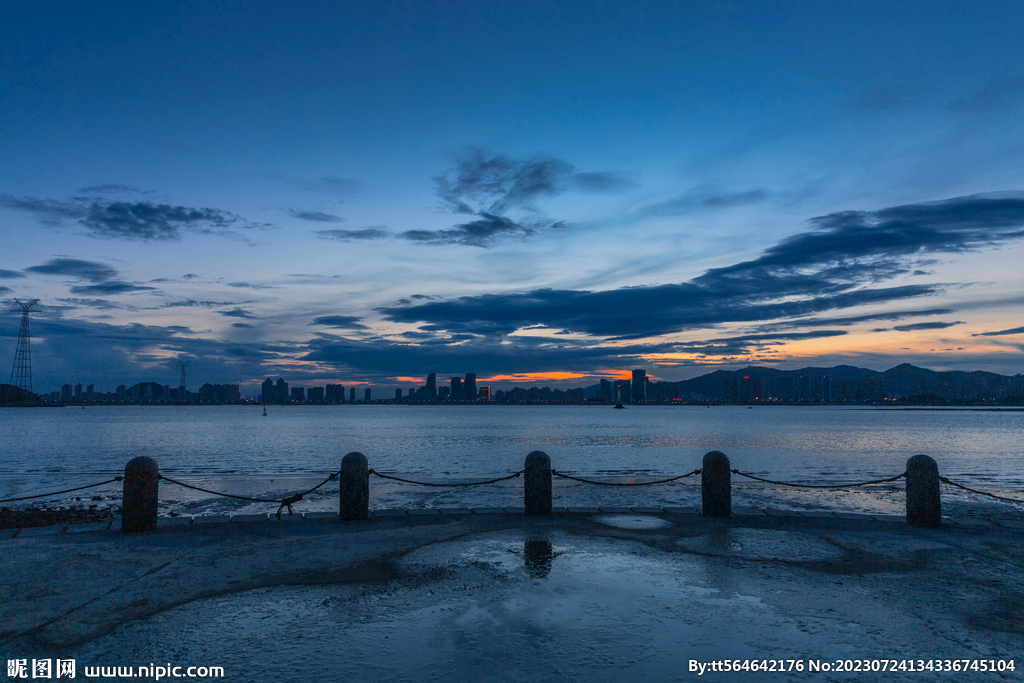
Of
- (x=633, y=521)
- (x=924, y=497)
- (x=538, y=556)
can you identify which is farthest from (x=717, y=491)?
(x=538, y=556)

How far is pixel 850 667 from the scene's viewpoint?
5.36m

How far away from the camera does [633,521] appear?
1190cm

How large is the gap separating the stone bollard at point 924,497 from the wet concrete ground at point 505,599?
456 millimetres

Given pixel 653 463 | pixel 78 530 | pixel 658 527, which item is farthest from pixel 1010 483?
pixel 78 530

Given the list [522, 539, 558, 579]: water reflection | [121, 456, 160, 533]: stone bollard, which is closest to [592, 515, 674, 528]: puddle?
[522, 539, 558, 579]: water reflection

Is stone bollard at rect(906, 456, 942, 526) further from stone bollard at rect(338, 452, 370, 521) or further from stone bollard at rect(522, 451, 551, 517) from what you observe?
stone bollard at rect(338, 452, 370, 521)

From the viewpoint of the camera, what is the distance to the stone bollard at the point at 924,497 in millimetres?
11516

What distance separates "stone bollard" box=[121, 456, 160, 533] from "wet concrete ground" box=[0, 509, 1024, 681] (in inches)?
16.9

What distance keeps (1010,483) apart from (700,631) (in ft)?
110

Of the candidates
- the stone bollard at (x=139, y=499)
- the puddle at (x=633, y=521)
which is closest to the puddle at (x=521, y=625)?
the puddle at (x=633, y=521)

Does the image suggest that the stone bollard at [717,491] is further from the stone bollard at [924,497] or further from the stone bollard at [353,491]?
the stone bollard at [353,491]

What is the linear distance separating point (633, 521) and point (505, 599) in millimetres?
5413

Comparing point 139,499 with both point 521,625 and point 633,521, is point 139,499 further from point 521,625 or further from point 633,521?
point 633,521

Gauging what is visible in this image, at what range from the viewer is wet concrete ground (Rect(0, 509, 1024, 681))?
18.1 feet
